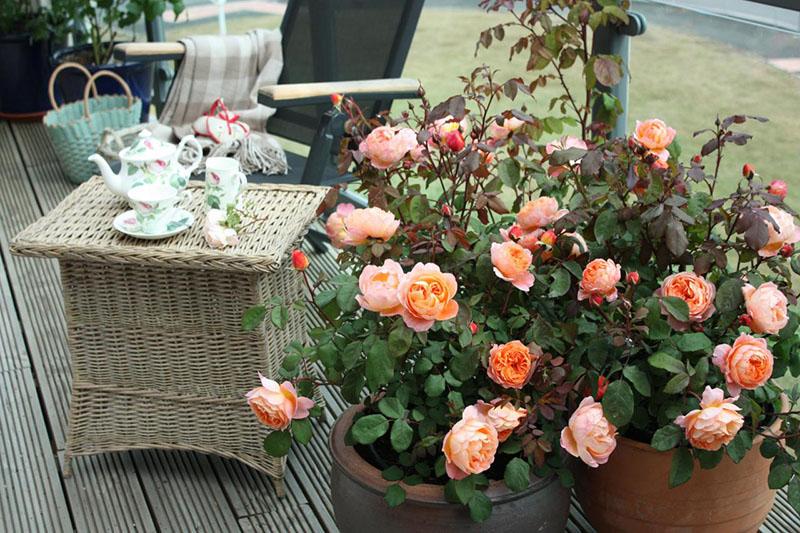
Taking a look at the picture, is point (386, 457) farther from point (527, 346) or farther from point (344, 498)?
point (527, 346)

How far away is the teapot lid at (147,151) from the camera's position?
204 cm

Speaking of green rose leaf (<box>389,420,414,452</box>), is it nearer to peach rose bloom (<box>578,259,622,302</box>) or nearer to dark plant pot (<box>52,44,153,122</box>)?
peach rose bloom (<box>578,259,622,302</box>)

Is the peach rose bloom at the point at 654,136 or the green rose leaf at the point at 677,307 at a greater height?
the peach rose bloom at the point at 654,136

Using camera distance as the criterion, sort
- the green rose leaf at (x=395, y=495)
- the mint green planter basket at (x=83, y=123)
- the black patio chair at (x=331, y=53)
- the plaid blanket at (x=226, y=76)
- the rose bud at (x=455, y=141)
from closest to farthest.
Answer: the green rose leaf at (x=395, y=495) → the rose bud at (x=455, y=141) → the black patio chair at (x=331, y=53) → the plaid blanket at (x=226, y=76) → the mint green planter basket at (x=83, y=123)

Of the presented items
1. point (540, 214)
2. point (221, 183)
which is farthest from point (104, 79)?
point (540, 214)

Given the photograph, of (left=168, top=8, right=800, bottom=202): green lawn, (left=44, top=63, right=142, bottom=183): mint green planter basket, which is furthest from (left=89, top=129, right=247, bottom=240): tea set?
(left=44, top=63, right=142, bottom=183): mint green planter basket

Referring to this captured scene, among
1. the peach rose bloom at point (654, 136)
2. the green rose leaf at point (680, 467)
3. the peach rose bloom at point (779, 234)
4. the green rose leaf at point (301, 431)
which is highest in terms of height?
the peach rose bloom at point (654, 136)

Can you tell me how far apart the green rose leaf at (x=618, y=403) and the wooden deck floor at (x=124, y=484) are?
57 cm

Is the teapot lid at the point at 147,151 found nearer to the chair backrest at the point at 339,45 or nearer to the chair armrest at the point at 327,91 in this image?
the chair armrest at the point at 327,91

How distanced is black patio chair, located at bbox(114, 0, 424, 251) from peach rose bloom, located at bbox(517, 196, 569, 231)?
110 centimetres

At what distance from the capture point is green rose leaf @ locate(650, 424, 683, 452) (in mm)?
1479

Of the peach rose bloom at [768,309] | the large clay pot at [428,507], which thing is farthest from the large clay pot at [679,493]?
the peach rose bloom at [768,309]

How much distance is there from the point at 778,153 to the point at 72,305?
1997 millimetres

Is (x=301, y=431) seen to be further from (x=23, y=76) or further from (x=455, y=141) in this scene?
(x=23, y=76)
